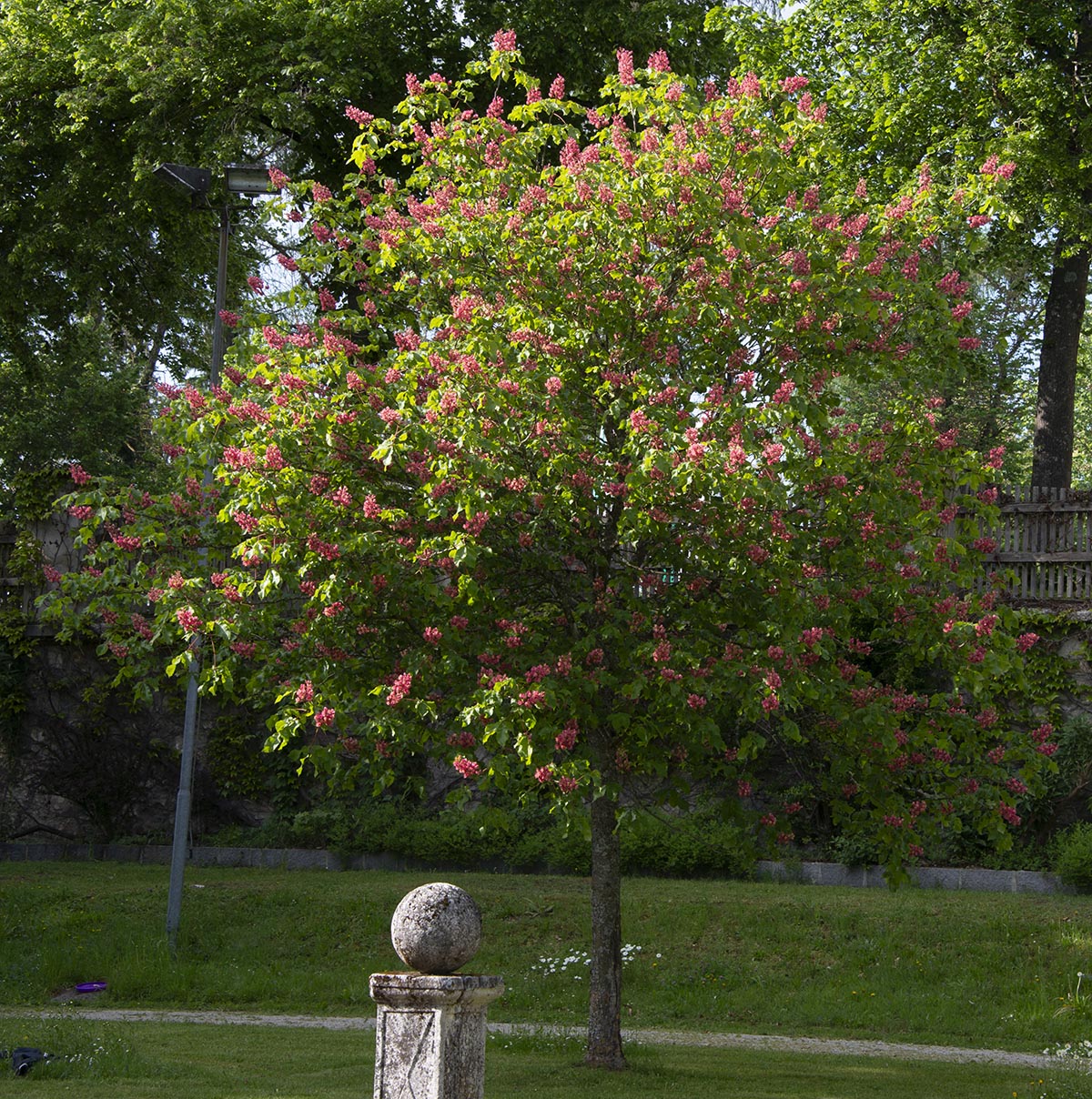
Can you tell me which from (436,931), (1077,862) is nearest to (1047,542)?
(1077,862)

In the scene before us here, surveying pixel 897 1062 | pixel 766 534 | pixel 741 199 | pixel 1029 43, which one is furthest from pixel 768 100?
pixel 1029 43

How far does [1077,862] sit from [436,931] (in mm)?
13254

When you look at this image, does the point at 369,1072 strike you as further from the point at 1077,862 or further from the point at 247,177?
the point at 247,177

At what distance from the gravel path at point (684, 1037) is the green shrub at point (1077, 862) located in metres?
4.62

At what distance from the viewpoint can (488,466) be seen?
8.95 m

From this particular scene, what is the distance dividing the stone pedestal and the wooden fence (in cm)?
1493

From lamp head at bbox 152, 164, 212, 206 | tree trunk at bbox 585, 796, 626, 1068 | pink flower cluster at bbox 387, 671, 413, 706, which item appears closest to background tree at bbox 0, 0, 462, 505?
lamp head at bbox 152, 164, 212, 206

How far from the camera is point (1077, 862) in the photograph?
16.7 meters

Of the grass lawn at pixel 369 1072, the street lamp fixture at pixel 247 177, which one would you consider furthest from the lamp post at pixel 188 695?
the grass lawn at pixel 369 1072

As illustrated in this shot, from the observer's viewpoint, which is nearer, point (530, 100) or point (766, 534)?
point (766, 534)

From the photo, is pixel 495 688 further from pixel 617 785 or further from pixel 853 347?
pixel 853 347

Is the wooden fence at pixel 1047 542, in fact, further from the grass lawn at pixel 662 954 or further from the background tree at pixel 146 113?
the background tree at pixel 146 113

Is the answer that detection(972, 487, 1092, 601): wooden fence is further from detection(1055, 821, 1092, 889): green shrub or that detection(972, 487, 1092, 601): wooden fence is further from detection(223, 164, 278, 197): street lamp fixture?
detection(223, 164, 278, 197): street lamp fixture

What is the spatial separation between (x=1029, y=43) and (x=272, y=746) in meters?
18.3
